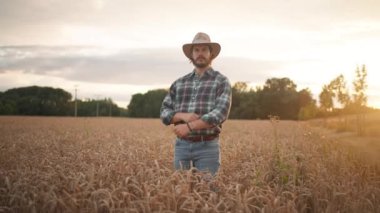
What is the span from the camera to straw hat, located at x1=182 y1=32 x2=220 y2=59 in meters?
6.14

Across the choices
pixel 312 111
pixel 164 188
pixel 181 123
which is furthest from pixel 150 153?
pixel 312 111

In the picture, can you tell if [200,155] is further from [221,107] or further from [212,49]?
[212,49]

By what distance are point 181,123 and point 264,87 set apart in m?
99.3

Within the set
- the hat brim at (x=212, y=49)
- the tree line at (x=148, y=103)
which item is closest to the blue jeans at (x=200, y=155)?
the hat brim at (x=212, y=49)

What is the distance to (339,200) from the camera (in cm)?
576

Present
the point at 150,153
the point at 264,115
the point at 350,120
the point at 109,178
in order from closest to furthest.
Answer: the point at 109,178 < the point at 150,153 < the point at 350,120 < the point at 264,115

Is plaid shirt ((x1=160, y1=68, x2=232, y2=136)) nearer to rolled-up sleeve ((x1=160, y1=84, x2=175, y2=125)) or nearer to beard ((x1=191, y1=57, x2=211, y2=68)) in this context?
rolled-up sleeve ((x1=160, y1=84, x2=175, y2=125))

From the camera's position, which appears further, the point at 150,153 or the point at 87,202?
the point at 150,153

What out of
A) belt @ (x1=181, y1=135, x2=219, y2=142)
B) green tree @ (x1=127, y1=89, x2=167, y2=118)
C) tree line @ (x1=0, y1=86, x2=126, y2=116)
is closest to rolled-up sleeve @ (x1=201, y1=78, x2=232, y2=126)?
belt @ (x1=181, y1=135, x2=219, y2=142)

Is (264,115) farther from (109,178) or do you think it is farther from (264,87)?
(109,178)

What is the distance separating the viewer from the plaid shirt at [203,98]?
589cm

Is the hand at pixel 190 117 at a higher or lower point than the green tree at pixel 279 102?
lower

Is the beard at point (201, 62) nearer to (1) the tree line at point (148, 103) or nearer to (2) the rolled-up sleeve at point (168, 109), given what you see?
(2) the rolled-up sleeve at point (168, 109)

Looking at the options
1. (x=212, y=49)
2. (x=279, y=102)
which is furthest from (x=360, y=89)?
(x=279, y=102)
